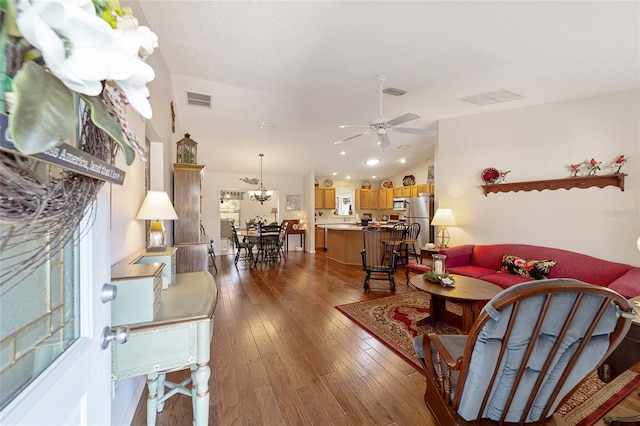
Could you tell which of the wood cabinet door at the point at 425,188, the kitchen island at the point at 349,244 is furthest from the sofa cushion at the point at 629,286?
the wood cabinet door at the point at 425,188

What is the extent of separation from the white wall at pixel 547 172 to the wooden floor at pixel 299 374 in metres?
2.40

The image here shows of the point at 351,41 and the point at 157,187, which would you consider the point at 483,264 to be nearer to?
the point at 351,41

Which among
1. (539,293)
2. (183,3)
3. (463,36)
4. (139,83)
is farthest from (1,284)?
(463,36)

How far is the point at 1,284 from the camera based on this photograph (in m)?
0.41

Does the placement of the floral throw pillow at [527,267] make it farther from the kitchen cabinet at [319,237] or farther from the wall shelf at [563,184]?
the kitchen cabinet at [319,237]

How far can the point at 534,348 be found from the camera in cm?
102

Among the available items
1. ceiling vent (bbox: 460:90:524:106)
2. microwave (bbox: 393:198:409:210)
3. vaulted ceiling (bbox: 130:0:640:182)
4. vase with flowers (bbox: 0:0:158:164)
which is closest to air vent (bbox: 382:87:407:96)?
vaulted ceiling (bbox: 130:0:640:182)

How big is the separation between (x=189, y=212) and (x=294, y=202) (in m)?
4.97

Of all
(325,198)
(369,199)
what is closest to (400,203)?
(369,199)

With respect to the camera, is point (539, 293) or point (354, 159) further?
point (354, 159)

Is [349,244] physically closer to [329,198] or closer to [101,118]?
[329,198]

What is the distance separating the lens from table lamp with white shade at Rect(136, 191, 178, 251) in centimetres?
183

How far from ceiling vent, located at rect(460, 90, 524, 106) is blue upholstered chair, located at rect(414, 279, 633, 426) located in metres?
3.31

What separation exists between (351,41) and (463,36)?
1036 mm
